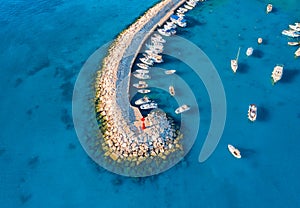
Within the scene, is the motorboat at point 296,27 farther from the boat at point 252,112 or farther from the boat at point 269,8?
the boat at point 252,112

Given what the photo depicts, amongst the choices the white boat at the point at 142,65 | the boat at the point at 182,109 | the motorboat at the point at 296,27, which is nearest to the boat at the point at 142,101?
the boat at the point at 182,109

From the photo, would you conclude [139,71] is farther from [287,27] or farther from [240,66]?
[287,27]

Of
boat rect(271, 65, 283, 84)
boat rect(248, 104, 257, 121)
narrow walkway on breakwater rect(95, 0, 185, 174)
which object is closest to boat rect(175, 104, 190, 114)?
narrow walkway on breakwater rect(95, 0, 185, 174)

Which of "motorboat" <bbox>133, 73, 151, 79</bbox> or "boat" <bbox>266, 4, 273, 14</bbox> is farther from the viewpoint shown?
"boat" <bbox>266, 4, 273, 14</bbox>

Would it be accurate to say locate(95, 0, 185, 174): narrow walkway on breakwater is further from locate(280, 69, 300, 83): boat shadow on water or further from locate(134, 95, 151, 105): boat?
locate(280, 69, 300, 83): boat shadow on water

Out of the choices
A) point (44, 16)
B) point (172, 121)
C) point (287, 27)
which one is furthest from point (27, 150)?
point (287, 27)

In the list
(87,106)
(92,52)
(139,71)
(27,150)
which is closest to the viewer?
(27,150)

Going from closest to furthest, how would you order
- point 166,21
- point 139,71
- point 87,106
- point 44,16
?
point 87,106, point 139,71, point 166,21, point 44,16
